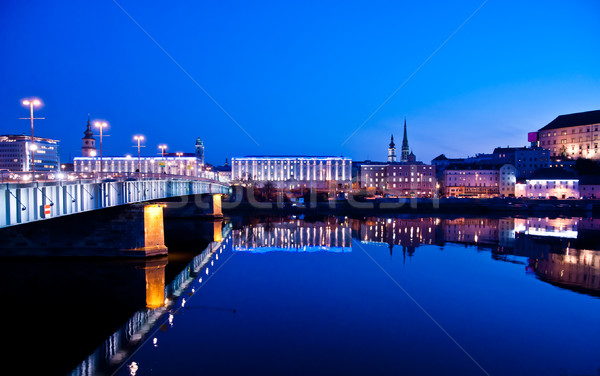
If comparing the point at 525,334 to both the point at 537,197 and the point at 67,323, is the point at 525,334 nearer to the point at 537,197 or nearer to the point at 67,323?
the point at 67,323

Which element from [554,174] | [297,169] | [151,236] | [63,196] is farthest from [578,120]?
[63,196]

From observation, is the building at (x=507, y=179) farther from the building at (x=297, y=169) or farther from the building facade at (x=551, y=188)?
the building at (x=297, y=169)

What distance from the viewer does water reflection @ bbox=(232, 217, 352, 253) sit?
40.3m

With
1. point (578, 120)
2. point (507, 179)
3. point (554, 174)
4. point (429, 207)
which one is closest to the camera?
point (429, 207)

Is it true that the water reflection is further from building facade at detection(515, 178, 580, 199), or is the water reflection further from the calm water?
building facade at detection(515, 178, 580, 199)

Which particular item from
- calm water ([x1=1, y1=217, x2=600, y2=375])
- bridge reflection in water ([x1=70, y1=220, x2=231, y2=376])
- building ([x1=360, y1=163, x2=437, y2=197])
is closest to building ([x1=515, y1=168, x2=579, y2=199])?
building ([x1=360, y1=163, x2=437, y2=197])

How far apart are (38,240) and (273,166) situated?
131404 millimetres

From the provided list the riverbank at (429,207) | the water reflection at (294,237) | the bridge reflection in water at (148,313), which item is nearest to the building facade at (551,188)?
the riverbank at (429,207)

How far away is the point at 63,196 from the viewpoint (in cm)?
1872

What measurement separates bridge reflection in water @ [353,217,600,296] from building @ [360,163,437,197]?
2968 inches

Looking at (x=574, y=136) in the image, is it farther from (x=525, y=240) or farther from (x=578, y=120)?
(x=525, y=240)

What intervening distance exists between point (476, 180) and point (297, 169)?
68.1 m

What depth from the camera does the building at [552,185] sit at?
101250 mm

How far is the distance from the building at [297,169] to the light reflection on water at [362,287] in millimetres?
105969
